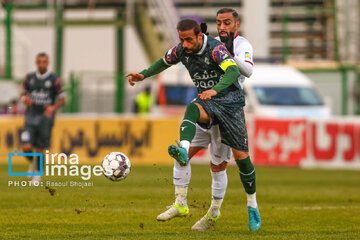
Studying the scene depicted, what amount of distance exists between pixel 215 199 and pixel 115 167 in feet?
3.47

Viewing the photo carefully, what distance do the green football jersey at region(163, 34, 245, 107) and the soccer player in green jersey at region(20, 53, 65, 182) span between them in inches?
240

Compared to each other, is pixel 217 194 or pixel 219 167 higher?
pixel 219 167

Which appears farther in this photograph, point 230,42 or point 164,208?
point 164,208

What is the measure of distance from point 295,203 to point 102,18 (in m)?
17.9

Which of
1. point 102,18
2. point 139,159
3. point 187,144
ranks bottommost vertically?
point 139,159

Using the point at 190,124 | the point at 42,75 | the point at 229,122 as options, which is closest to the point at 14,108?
the point at 42,75

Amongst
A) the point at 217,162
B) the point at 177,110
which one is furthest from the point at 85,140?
the point at 217,162

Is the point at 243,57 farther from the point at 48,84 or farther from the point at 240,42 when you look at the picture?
the point at 48,84

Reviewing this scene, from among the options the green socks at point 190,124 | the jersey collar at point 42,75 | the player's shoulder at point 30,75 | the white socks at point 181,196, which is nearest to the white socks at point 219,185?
the white socks at point 181,196

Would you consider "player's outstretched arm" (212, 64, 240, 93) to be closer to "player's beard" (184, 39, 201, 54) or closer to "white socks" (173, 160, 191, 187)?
"player's beard" (184, 39, 201, 54)

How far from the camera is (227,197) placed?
469 inches

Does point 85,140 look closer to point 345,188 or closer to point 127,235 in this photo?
point 345,188

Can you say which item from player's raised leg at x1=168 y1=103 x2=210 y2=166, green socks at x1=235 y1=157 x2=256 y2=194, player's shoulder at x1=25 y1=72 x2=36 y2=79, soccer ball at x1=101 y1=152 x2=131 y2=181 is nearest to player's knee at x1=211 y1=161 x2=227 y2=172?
green socks at x1=235 y1=157 x2=256 y2=194

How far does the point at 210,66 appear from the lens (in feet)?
26.6
